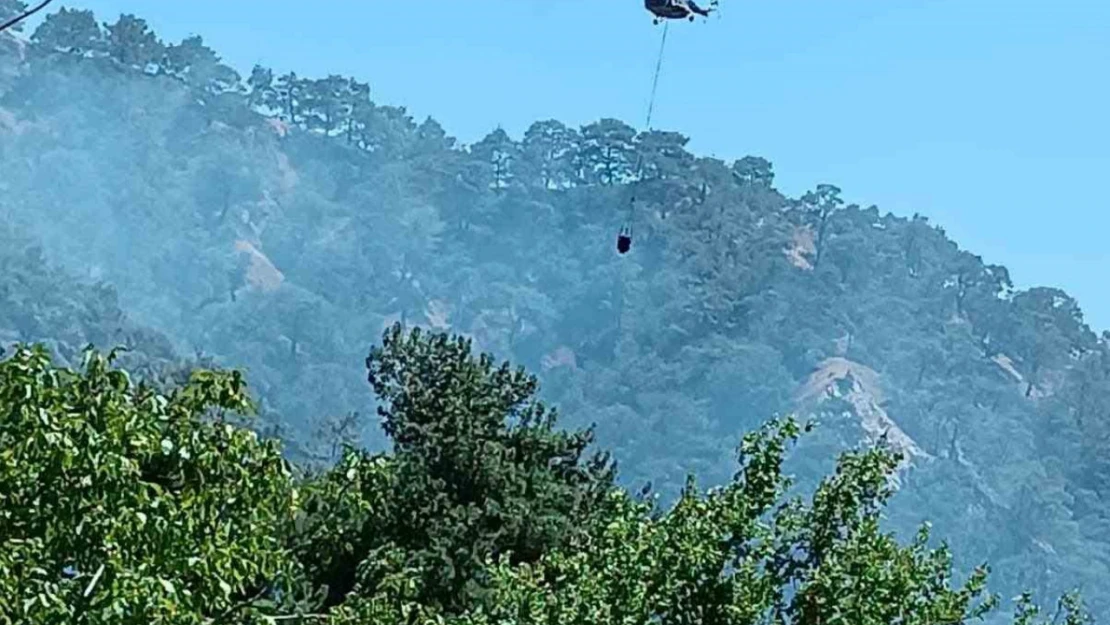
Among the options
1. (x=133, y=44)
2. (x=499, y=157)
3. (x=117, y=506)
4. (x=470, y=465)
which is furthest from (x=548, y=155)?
(x=117, y=506)

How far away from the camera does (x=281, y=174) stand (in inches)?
5448

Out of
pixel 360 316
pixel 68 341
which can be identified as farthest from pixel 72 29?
pixel 68 341

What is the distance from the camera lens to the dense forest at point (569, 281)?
346 feet

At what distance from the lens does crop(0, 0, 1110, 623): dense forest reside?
10556cm

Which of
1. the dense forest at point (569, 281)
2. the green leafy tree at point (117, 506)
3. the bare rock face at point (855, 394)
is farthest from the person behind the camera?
the bare rock face at point (855, 394)

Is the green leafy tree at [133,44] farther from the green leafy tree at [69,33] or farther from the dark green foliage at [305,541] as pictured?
the dark green foliage at [305,541]

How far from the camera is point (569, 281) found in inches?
5049

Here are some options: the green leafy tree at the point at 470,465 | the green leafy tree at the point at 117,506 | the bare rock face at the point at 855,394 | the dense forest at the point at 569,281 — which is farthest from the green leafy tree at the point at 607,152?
the green leafy tree at the point at 117,506

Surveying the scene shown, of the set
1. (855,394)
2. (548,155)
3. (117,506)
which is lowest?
(117,506)

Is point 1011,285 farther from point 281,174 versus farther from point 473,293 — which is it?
point 281,174

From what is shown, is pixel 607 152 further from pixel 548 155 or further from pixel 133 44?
pixel 133 44

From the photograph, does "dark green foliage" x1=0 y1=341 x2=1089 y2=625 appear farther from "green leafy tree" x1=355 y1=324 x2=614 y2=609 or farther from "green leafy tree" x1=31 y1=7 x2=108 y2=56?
"green leafy tree" x1=31 y1=7 x2=108 y2=56

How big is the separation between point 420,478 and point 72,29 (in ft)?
394

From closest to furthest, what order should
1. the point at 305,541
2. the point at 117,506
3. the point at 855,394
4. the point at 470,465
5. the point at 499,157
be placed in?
the point at 117,506
the point at 305,541
the point at 470,465
the point at 855,394
the point at 499,157
